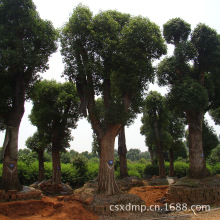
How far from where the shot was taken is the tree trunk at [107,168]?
9.26 metres

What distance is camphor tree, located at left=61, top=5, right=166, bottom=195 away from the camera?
9.90 meters

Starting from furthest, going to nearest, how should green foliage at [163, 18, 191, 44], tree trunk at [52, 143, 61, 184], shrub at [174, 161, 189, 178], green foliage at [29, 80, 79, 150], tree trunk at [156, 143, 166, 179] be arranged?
shrub at [174, 161, 189, 178] < tree trunk at [156, 143, 166, 179] < tree trunk at [52, 143, 61, 184] < green foliage at [29, 80, 79, 150] < green foliage at [163, 18, 191, 44]

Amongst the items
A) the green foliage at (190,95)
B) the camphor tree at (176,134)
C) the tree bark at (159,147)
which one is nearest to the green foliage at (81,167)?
the tree bark at (159,147)

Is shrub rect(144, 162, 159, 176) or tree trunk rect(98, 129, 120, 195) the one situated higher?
tree trunk rect(98, 129, 120, 195)

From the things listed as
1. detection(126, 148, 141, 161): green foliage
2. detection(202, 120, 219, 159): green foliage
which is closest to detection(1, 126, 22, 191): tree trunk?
detection(202, 120, 219, 159): green foliage

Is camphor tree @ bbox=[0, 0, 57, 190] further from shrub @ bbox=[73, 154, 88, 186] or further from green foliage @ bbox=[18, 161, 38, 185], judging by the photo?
shrub @ bbox=[73, 154, 88, 186]

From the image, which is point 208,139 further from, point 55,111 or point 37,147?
point 37,147

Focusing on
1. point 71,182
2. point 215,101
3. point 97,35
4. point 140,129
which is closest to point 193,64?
point 215,101

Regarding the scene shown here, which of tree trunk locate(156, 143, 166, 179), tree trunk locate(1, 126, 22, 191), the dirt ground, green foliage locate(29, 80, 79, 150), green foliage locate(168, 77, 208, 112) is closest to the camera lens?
the dirt ground

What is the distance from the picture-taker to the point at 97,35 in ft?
33.2

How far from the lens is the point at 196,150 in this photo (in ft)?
36.8

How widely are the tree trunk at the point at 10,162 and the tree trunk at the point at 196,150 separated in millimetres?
8841

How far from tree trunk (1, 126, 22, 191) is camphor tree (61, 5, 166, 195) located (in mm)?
3603

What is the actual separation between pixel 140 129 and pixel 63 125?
16.9m
